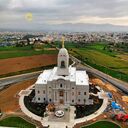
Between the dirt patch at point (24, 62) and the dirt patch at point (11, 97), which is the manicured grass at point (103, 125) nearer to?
the dirt patch at point (11, 97)

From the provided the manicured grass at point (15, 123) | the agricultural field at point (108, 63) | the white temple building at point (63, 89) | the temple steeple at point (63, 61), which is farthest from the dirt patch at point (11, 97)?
the agricultural field at point (108, 63)

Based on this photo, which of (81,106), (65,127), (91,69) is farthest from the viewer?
(91,69)

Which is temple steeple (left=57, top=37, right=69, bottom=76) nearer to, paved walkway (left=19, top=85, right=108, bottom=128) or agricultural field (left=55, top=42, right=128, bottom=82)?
paved walkway (left=19, top=85, right=108, bottom=128)

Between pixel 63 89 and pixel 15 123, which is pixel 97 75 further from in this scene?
pixel 15 123

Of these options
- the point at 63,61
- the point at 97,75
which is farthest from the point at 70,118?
the point at 97,75

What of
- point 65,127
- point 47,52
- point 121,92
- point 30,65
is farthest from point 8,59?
point 65,127

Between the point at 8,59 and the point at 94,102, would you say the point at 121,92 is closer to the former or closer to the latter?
the point at 94,102
